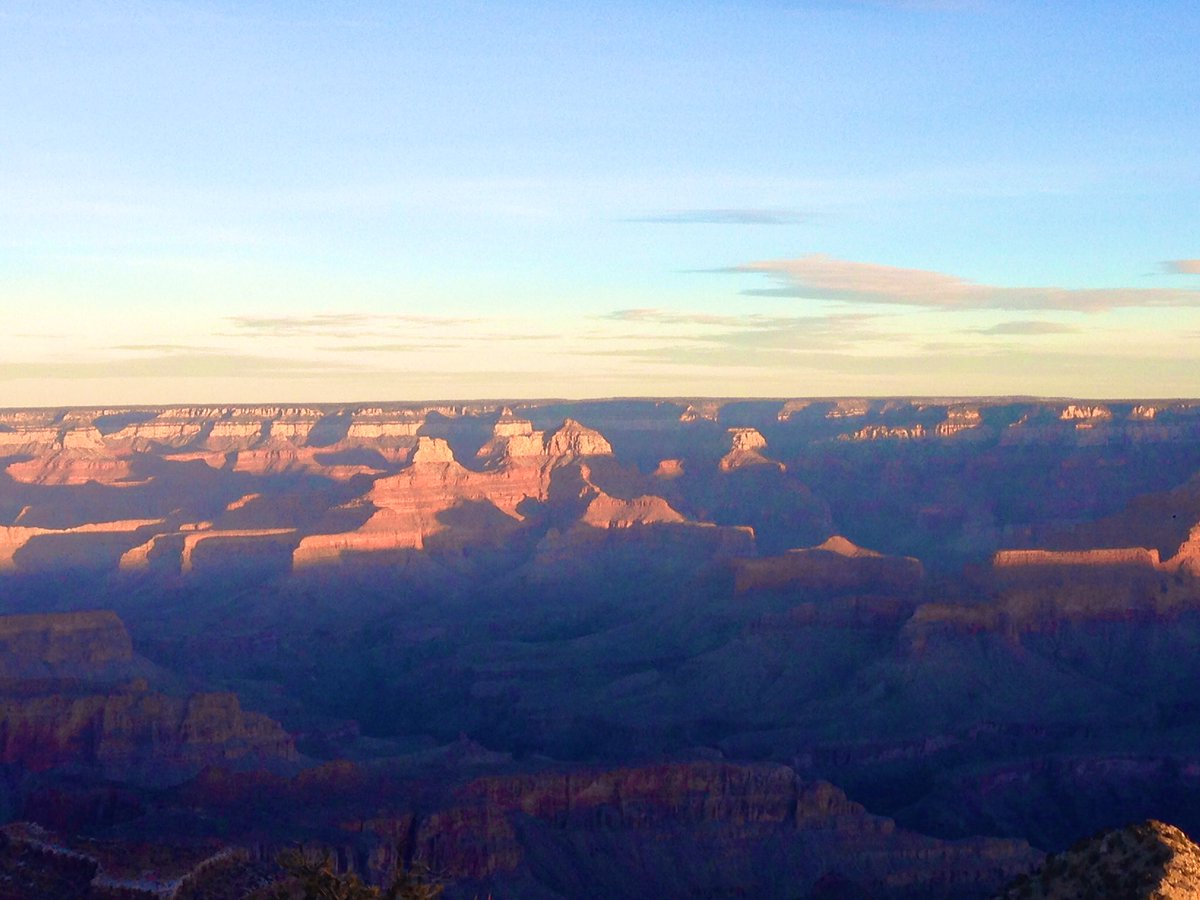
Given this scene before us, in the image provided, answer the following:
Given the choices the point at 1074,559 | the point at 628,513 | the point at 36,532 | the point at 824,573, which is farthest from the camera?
the point at 628,513

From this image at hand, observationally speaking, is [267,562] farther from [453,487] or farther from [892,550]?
[892,550]

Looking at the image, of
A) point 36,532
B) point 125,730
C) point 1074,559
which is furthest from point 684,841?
point 36,532

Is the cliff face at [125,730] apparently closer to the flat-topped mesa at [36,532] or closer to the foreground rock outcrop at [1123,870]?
the foreground rock outcrop at [1123,870]

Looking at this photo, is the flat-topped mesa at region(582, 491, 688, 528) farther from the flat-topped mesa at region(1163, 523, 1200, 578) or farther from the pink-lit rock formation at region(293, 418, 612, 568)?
the flat-topped mesa at region(1163, 523, 1200, 578)

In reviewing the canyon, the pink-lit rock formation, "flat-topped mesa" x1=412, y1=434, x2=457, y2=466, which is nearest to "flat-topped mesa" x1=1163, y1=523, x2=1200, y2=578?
the canyon

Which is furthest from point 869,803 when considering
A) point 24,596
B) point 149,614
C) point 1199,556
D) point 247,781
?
point 24,596

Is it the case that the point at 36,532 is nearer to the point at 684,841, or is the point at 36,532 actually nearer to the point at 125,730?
the point at 125,730
